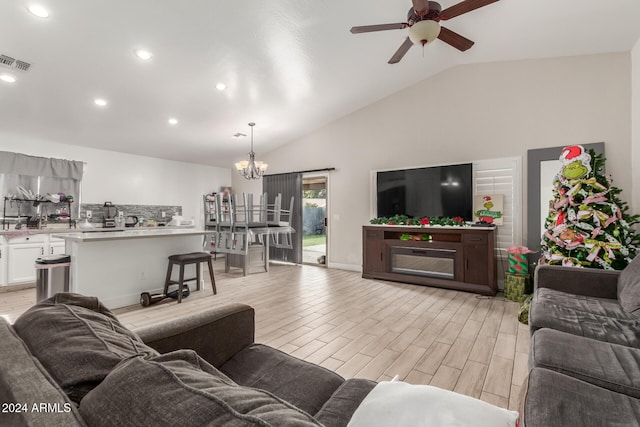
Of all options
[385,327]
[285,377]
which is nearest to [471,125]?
[385,327]

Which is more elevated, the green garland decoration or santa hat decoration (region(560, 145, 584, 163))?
santa hat decoration (region(560, 145, 584, 163))

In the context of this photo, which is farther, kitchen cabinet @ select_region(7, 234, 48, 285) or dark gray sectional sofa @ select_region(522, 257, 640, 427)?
kitchen cabinet @ select_region(7, 234, 48, 285)

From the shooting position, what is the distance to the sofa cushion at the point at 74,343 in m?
0.62

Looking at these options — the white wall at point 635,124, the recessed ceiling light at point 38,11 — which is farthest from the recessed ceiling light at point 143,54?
the white wall at point 635,124

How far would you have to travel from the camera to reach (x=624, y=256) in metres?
2.81

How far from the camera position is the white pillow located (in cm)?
66

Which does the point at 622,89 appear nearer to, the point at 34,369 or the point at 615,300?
the point at 615,300

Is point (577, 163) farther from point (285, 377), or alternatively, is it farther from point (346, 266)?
point (346, 266)

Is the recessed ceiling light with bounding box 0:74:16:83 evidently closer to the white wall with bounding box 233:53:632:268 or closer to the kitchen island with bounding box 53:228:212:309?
the kitchen island with bounding box 53:228:212:309

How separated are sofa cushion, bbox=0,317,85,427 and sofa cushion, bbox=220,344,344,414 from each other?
755mm

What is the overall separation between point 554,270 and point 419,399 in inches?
103

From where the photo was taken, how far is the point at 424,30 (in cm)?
228

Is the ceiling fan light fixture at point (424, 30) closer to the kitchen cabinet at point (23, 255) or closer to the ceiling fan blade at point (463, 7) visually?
the ceiling fan blade at point (463, 7)

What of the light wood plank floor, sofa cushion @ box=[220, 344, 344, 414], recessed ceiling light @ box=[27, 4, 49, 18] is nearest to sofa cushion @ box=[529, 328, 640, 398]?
the light wood plank floor
